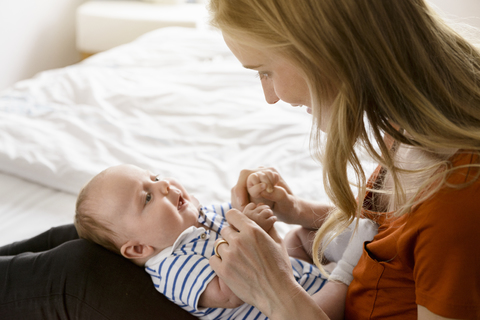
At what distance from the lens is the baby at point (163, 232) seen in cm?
96

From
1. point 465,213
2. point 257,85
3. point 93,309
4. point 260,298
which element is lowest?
point 93,309

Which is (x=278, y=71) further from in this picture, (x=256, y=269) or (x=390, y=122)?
(x=256, y=269)

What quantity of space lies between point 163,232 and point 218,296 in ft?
0.67

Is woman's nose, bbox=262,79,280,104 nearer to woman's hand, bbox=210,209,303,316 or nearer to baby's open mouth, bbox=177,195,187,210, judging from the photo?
woman's hand, bbox=210,209,303,316

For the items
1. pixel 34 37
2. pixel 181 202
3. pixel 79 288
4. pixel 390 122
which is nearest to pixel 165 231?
pixel 181 202

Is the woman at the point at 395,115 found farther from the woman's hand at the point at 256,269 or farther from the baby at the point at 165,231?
the baby at the point at 165,231

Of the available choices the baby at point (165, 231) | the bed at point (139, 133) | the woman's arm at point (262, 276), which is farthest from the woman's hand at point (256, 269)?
the bed at point (139, 133)

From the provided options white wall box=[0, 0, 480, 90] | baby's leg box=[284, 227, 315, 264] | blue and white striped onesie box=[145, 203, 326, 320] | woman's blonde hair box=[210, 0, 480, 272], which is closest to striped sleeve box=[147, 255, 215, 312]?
blue and white striped onesie box=[145, 203, 326, 320]

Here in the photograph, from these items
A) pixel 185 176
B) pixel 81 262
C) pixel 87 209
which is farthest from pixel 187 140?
pixel 81 262

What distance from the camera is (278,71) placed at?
78 centimetres

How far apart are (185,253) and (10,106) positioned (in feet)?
4.16

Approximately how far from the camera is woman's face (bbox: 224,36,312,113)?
0.77m

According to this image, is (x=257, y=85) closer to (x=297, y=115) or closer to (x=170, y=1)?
(x=297, y=115)

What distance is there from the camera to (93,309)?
Answer: 91cm
